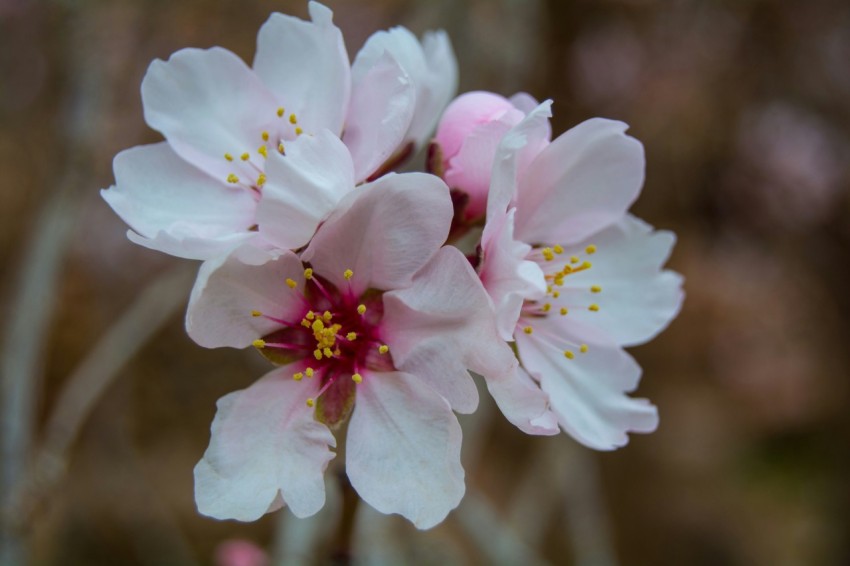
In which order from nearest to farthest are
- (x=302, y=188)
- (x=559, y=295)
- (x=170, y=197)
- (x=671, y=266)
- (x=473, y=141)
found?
(x=302, y=188)
(x=473, y=141)
(x=170, y=197)
(x=559, y=295)
(x=671, y=266)

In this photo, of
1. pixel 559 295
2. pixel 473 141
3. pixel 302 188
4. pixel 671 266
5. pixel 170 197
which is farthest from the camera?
pixel 671 266

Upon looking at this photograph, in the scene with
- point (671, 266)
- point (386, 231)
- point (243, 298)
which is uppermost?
point (386, 231)

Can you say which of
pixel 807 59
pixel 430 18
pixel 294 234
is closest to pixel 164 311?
pixel 430 18

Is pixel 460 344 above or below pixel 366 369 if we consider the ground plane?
above

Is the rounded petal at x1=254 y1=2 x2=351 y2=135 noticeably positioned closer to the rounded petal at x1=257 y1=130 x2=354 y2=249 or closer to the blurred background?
the rounded petal at x1=257 y1=130 x2=354 y2=249

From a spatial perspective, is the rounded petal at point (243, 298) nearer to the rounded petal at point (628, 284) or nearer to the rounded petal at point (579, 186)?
→ the rounded petal at point (579, 186)

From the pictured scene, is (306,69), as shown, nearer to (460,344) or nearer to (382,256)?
(382,256)

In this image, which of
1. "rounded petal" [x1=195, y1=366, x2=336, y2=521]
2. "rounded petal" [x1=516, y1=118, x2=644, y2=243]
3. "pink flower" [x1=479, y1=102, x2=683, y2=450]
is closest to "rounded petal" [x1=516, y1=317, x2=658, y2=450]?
"pink flower" [x1=479, y1=102, x2=683, y2=450]

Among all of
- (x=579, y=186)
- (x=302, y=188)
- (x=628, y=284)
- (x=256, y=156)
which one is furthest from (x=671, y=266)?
(x=302, y=188)

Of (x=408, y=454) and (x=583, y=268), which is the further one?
(x=583, y=268)
